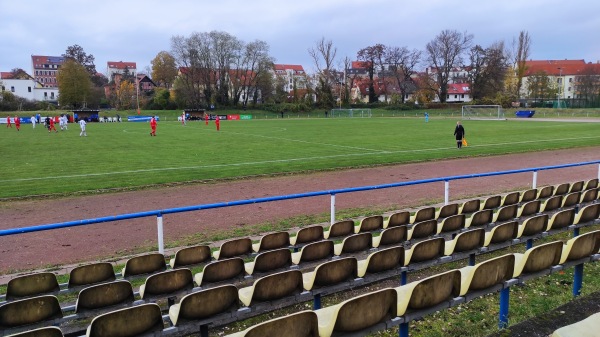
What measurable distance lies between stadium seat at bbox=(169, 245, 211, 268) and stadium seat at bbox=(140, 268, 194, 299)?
44.8 inches

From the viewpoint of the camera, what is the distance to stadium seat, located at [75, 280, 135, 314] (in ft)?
15.6

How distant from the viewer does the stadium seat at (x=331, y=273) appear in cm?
514

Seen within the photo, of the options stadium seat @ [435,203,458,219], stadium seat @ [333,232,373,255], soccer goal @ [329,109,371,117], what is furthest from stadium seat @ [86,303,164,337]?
soccer goal @ [329,109,371,117]

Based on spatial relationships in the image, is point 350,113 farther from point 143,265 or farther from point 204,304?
point 204,304

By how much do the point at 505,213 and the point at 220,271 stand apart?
601cm

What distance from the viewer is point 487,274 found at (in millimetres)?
4777

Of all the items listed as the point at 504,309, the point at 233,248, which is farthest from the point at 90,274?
the point at 504,309

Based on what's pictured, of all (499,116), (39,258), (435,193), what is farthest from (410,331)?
(499,116)

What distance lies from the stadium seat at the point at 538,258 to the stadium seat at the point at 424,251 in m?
1.05

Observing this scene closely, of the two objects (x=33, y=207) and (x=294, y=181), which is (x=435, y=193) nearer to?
(x=294, y=181)

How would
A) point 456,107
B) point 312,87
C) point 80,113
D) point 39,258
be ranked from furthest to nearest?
point 312,87 < point 456,107 < point 80,113 < point 39,258

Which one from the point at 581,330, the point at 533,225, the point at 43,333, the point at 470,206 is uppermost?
the point at 581,330

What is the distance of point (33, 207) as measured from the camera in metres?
13.3

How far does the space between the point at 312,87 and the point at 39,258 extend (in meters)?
109
